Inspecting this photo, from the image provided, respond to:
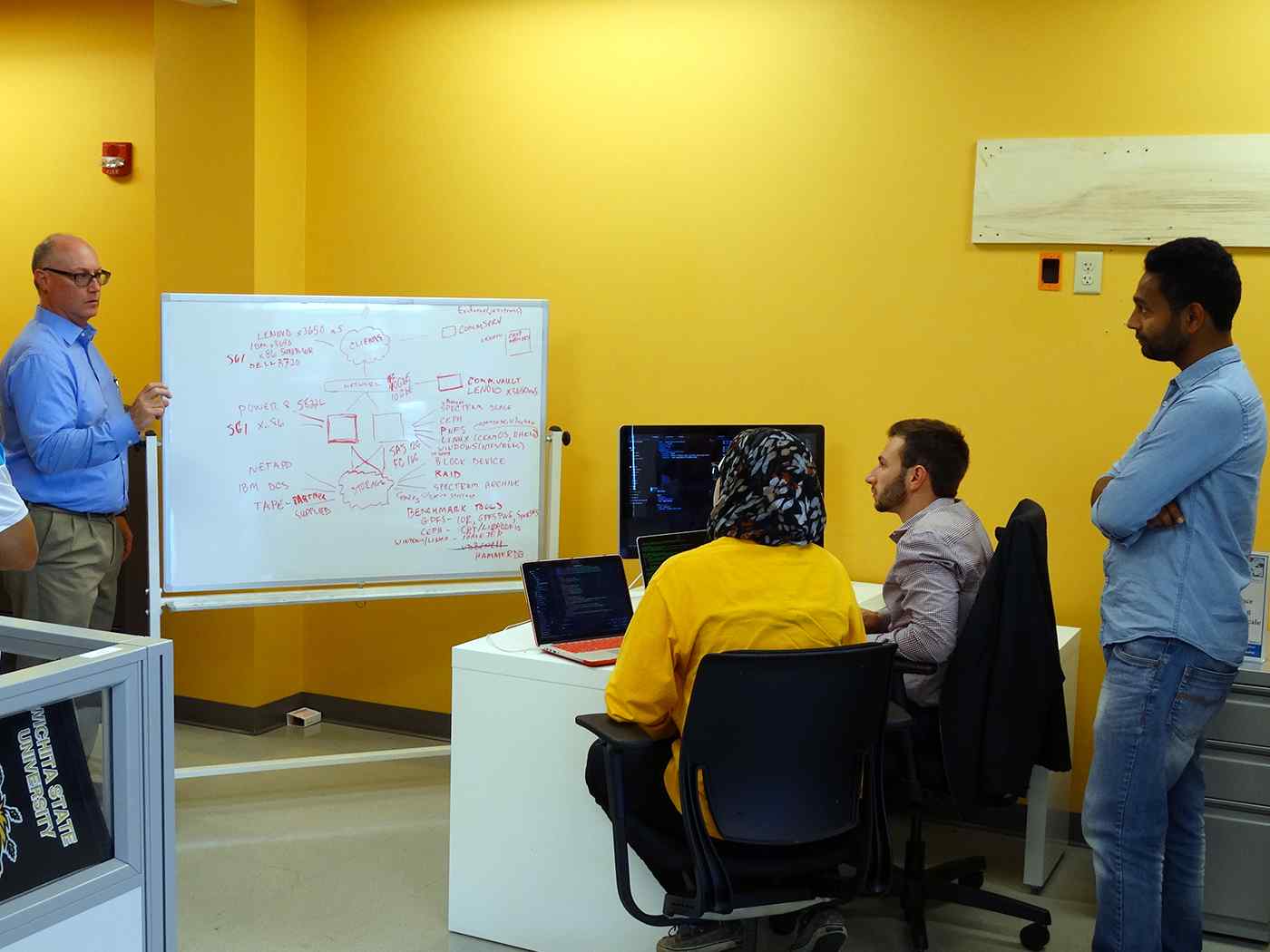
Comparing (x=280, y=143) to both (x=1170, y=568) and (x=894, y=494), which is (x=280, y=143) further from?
(x=1170, y=568)

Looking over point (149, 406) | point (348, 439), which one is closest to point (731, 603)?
point (348, 439)

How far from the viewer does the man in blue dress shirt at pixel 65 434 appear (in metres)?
3.42

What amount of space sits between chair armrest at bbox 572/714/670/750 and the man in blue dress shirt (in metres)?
1.77

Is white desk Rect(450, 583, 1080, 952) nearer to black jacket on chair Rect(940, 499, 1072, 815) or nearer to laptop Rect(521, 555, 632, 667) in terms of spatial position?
laptop Rect(521, 555, 632, 667)

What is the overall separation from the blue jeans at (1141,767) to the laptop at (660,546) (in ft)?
3.56

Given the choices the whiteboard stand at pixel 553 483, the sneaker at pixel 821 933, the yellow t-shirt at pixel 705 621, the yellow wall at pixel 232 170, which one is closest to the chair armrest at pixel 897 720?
the yellow t-shirt at pixel 705 621

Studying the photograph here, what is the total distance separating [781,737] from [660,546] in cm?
112

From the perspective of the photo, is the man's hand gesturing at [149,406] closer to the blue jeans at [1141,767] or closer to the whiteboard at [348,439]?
the whiteboard at [348,439]

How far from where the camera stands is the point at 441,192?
436cm

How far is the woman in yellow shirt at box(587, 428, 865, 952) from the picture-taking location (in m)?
2.25

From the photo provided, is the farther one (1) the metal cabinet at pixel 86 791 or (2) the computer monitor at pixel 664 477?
(2) the computer monitor at pixel 664 477

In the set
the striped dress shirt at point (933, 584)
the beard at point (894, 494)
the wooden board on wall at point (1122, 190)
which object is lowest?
the striped dress shirt at point (933, 584)

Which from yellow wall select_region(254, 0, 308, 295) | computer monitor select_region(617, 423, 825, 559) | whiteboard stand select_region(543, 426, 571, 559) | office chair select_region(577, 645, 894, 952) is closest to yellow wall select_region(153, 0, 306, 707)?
yellow wall select_region(254, 0, 308, 295)

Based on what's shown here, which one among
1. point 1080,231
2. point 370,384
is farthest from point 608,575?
point 1080,231
